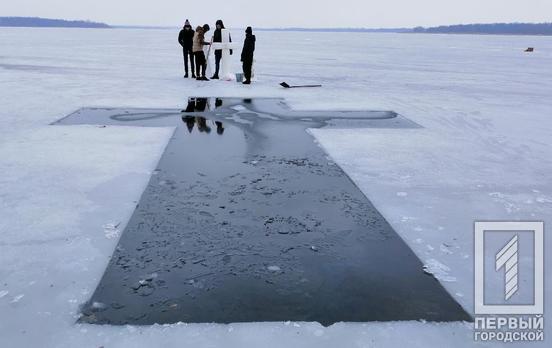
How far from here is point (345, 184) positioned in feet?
19.4

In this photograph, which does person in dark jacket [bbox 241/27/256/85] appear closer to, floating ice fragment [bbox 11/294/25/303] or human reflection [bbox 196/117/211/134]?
human reflection [bbox 196/117/211/134]

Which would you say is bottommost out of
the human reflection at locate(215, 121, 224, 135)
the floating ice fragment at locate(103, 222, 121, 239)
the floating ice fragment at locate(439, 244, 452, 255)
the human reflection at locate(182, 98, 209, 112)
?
the floating ice fragment at locate(103, 222, 121, 239)

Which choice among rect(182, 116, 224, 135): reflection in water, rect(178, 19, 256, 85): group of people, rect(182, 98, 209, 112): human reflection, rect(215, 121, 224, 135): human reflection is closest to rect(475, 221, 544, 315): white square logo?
rect(215, 121, 224, 135): human reflection

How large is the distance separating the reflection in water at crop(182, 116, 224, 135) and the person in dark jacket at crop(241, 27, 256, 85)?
5.13m

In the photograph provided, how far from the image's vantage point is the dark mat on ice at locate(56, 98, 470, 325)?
322cm

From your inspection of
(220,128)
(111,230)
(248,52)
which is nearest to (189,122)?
(220,128)

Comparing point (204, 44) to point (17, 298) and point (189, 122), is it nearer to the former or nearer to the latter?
point (189, 122)

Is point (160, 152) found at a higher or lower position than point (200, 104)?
lower

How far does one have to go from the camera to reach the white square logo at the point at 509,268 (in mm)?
3363

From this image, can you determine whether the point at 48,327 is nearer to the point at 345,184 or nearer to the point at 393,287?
the point at 393,287

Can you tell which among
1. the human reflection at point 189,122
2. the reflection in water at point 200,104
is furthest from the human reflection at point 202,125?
the reflection in water at point 200,104

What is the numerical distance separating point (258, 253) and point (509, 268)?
2066 millimetres

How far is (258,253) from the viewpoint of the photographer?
4023 millimetres

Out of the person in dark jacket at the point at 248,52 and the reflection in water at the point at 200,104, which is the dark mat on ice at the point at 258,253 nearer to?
the reflection in water at the point at 200,104
